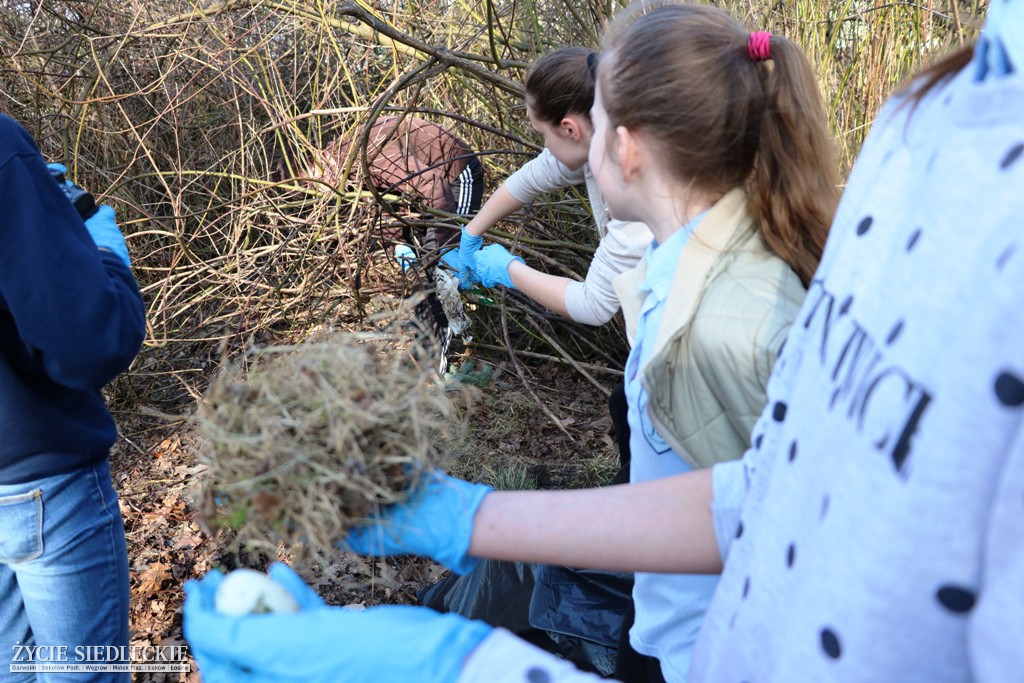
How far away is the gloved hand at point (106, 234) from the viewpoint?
173cm

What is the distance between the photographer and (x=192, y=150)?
464 centimetres

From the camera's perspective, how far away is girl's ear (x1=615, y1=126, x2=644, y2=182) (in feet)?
4.34

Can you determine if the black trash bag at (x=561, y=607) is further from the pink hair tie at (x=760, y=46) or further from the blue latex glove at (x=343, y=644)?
the pink hair tie at (x=760, y=46)

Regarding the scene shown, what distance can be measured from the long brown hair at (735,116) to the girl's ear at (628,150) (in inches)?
0.8

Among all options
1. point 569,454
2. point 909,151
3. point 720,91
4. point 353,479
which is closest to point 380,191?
point 569,454

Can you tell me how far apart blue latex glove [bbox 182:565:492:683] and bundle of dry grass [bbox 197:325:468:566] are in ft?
0.29

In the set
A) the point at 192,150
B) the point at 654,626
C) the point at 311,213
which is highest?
the point at 192,150

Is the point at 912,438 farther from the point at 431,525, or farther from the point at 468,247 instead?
the point at 468,247

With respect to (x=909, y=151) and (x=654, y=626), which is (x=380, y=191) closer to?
(x=654, y=626)

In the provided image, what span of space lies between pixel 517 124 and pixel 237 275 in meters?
1.70

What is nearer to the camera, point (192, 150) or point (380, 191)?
point (380, 191)

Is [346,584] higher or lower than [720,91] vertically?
lower

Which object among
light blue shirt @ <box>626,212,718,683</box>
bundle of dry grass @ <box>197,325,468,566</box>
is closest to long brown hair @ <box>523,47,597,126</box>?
light blue shirt @ <box>626,212,718,683</box>

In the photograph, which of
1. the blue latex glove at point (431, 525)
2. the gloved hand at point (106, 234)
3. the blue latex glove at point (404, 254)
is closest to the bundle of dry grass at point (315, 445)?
the blue latex glove at point (431, 525)
